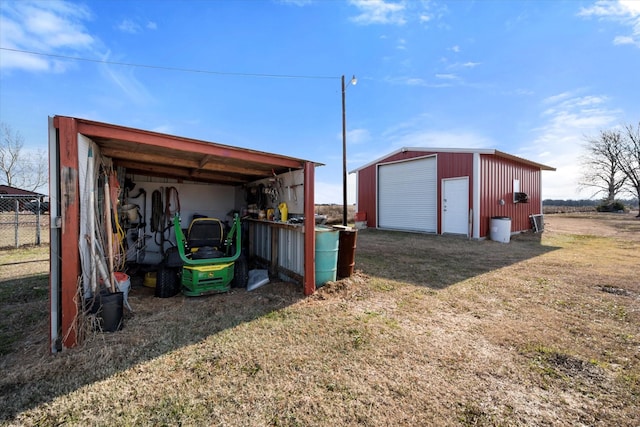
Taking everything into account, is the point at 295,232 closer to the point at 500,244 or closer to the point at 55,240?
the point at 55,240

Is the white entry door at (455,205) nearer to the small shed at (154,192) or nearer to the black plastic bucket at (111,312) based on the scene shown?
the small shed at (154,192)

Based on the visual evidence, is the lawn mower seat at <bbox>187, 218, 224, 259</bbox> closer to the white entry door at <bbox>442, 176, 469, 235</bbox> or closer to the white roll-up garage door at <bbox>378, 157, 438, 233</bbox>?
the white entry door at <bbox>442, 176, 469, 235</bbox>

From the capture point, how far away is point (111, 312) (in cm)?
273

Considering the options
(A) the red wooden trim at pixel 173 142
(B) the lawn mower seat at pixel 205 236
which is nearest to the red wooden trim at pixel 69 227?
(A) the red wooden trim at pixel 173 142

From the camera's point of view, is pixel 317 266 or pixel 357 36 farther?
pixel 357 36

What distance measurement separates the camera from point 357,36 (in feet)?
24.1

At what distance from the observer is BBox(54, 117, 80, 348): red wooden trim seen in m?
2.40

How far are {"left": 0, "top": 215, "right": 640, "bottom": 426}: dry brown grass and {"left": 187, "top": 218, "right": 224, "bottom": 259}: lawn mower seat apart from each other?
2.76 ft

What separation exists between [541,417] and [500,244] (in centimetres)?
850

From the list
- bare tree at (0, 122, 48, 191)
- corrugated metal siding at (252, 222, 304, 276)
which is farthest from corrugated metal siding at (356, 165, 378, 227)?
bare tree at (0, 122, 48, 191)

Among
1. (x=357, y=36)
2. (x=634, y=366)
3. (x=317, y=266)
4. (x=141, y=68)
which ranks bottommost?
(x=634, y=366)

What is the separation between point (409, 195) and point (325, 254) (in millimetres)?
8509

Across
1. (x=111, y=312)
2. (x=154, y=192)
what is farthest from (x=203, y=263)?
(x=154, y=192)

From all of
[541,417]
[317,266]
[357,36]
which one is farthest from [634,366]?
[357,36]
